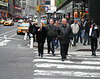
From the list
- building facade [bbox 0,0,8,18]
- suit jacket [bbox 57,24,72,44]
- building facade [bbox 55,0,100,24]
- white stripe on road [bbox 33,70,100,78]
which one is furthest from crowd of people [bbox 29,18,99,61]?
building facade [bbox 0,0,8,18]

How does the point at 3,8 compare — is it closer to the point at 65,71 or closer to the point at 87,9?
the point at 87,9

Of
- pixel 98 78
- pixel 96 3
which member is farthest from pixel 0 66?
pixel 96 3

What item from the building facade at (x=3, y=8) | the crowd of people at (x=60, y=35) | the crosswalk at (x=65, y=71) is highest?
the building facade at (x=3, y=8)

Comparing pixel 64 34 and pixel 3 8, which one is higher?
pixel 3 8

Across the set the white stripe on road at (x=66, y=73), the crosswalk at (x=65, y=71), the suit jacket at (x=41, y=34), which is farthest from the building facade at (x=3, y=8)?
the white stripe on road at (x=66, y=73)

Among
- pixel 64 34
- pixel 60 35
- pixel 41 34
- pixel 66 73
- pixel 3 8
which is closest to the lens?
pixel 66 73

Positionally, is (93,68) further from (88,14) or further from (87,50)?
(88,14)

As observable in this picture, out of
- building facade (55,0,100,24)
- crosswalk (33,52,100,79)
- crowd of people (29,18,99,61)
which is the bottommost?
crosswalk (33,52,100,79)

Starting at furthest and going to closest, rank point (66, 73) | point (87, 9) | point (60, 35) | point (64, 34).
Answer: point (87, 9)
point (60, 35)
point (64, 34)
point (66, 73)

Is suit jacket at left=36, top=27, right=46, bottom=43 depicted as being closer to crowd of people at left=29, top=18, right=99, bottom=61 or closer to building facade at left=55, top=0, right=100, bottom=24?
crowd of people at left=29, top=18, right=99, bottom=61

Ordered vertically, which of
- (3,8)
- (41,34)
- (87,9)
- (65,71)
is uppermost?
(3,8)

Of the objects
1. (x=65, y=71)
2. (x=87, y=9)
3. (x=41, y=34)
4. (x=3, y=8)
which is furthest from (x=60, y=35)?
(x=3, y=8)

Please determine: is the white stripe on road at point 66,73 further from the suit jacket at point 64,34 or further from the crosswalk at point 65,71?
the suit jacket at point 64,34

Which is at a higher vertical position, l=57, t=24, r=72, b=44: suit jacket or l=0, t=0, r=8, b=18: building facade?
l=0, t=0, r=8, b=18: building facade
